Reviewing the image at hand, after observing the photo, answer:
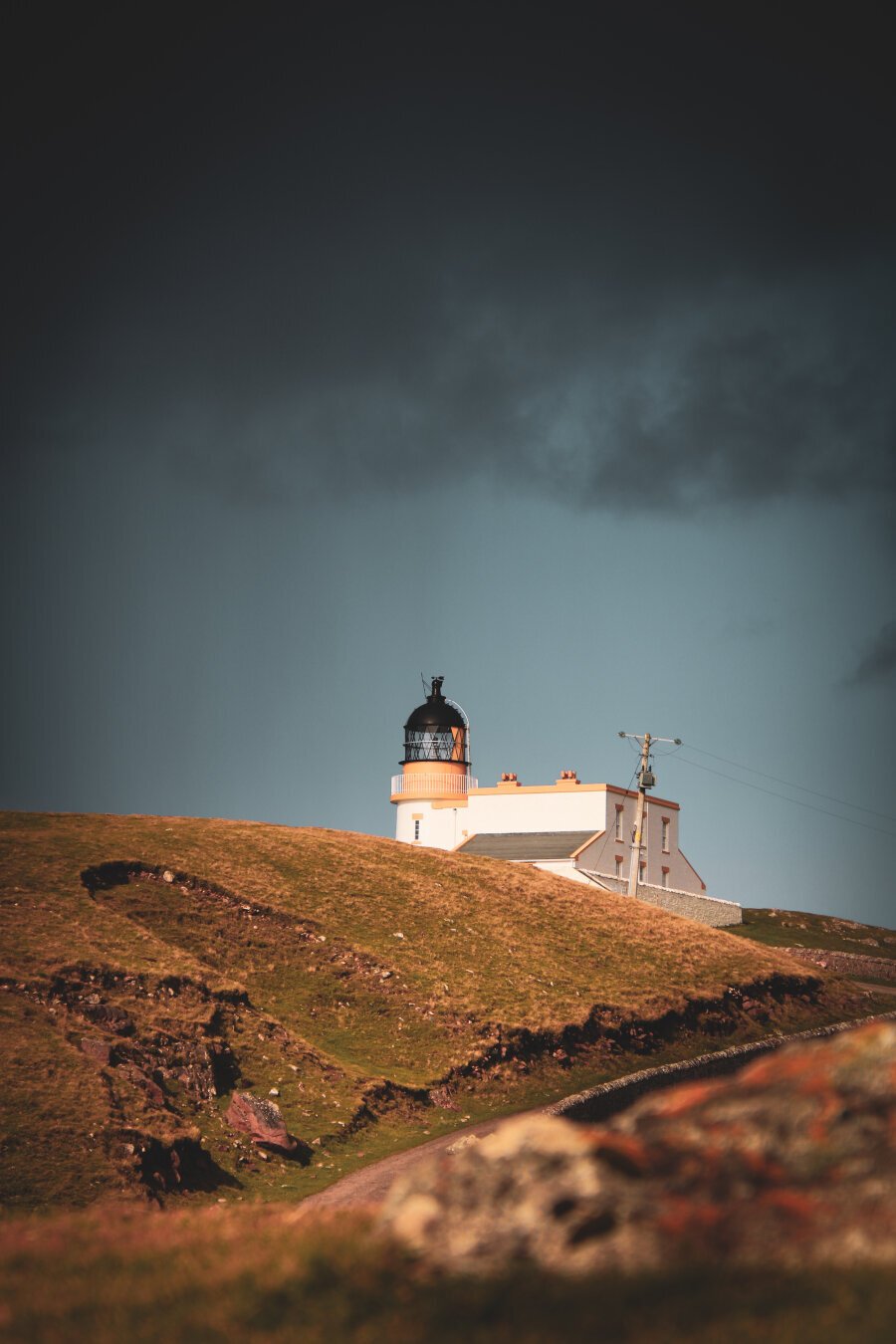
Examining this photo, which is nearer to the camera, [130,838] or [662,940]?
[130,838]

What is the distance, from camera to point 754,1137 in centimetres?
886

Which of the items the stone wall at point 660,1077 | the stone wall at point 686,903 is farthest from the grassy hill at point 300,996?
the stone wall at point 686,903

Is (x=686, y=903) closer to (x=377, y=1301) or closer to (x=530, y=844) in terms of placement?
(x=530, y=844)

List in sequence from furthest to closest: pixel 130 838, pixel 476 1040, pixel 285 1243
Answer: pixel 130 838 → pixel 476 1040 → pixel 285 1243

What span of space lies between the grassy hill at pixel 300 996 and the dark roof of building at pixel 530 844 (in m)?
12.0

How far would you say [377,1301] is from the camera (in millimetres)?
8359

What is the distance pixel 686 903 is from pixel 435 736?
74.8ft

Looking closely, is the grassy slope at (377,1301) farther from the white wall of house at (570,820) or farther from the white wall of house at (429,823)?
the white wall of house at (429,823)

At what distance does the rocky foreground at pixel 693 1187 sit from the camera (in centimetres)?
826

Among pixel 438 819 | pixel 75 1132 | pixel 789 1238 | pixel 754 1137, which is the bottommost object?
pixel 75 1132

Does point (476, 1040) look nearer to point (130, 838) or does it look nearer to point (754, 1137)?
point (130, 838)

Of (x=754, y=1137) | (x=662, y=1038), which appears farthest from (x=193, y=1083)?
(x=754, y=1137)

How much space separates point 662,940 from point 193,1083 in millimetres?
29262

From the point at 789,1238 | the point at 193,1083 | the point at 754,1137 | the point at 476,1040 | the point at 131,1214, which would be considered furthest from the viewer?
the point at 476,1040
